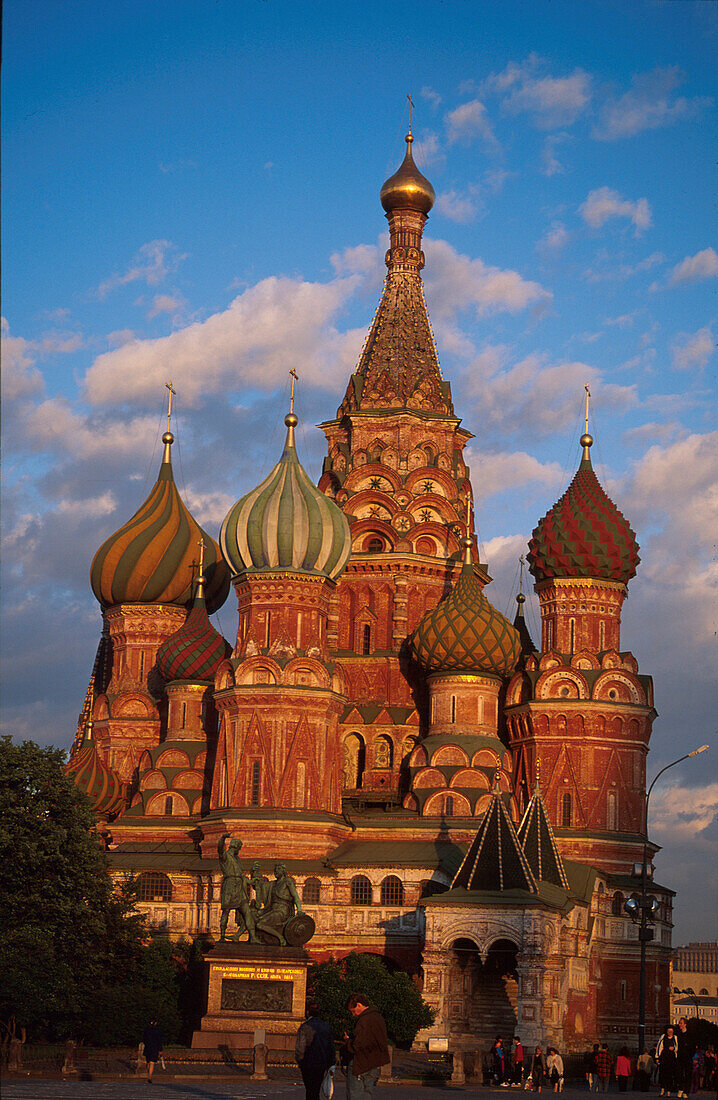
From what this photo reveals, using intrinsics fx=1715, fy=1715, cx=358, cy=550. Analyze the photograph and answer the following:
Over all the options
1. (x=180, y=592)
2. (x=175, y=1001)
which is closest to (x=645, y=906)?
(x=175, y=1001)

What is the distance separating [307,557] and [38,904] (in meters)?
14.7

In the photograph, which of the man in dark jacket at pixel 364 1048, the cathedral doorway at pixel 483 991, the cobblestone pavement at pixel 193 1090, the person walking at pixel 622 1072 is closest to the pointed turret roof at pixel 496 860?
the cathedral doorway at pixel 483 991

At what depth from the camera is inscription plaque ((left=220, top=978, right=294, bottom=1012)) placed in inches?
1512

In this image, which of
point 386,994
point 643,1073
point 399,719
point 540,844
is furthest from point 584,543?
point 643,1073

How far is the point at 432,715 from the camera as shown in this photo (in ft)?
175

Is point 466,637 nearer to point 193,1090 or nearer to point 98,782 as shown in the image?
point 98,782

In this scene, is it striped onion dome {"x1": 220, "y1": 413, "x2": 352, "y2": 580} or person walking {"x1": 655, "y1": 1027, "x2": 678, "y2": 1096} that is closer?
person walking {"x1": 655, "y1": 1027, "x2": 678, "y2": 1096}

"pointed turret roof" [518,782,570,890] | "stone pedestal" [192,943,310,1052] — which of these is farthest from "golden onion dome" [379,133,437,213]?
"stone pedestal" [192,943,310,1052]

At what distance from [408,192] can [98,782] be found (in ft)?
76.9

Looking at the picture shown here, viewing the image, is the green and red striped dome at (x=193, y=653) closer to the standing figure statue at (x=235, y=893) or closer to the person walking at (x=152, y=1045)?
the standing figure statue at (x=235, y=893)

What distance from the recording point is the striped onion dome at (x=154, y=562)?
2325 inches

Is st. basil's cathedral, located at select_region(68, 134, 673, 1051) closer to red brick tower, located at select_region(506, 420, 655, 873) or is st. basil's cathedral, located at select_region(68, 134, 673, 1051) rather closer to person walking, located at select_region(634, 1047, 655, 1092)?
red brick tower, located at select_region(506, 420, 655, 873)

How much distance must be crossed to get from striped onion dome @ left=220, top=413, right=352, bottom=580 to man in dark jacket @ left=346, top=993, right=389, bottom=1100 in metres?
34.7

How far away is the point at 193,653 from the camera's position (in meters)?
55.2
